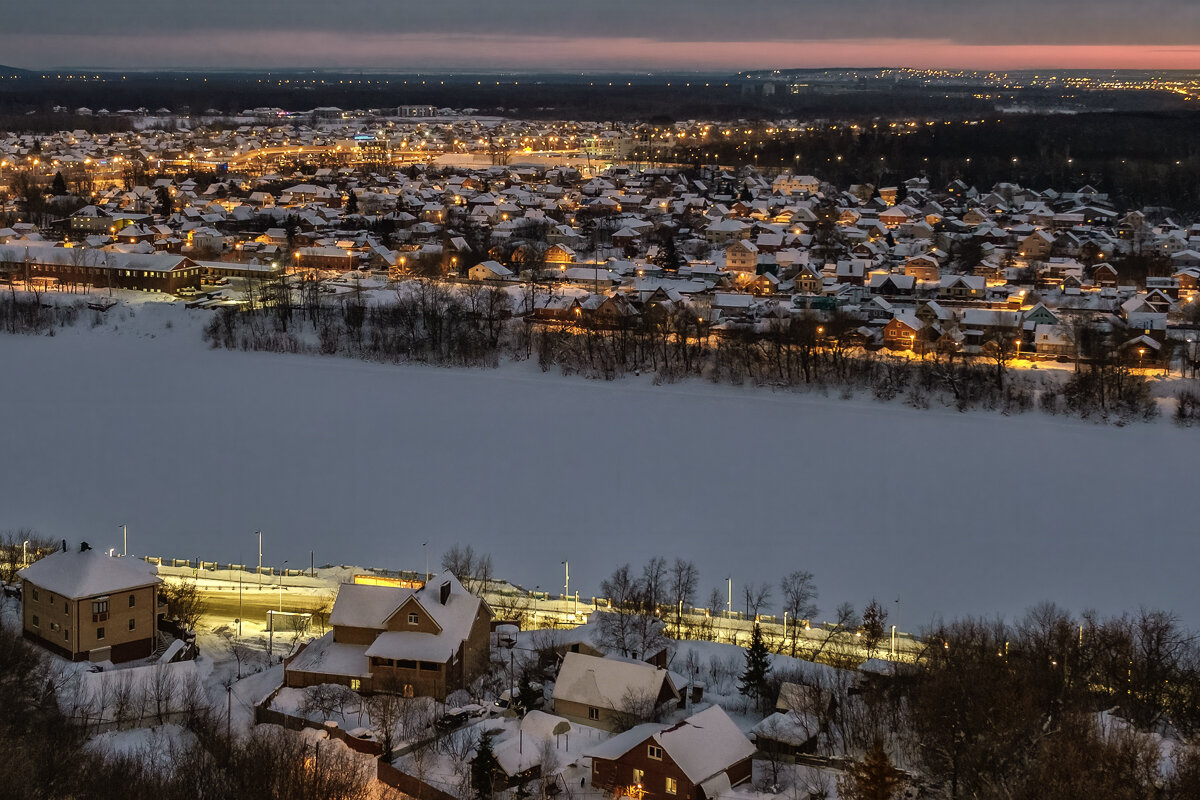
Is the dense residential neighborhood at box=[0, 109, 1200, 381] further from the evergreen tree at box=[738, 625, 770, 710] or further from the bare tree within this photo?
the evergreen tree at box=[738, 625, 770, 710]

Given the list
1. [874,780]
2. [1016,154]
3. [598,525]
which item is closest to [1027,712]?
[874,780]

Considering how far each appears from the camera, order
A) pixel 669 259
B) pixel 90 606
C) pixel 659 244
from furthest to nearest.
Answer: pixel 659 244
pixel 669 259
pixel 90 606

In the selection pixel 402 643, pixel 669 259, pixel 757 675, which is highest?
pixel 669 259

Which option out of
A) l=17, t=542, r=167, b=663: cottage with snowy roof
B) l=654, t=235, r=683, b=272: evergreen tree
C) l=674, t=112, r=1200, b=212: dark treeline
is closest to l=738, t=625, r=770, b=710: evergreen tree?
l=17, t=542, r=167, b=663: cottage with snowy roof

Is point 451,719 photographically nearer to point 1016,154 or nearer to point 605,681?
point 605,681

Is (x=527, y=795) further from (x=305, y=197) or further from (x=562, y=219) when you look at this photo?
(x=305, y=197)

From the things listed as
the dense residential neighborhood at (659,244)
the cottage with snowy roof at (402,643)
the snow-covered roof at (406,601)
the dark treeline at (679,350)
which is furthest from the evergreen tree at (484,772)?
the dense residential neighborhood at (659,244)

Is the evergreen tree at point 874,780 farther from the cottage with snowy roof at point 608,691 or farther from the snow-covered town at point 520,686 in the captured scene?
the cottage with snowy roof at point 608,691

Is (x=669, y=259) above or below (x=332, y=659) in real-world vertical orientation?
above
